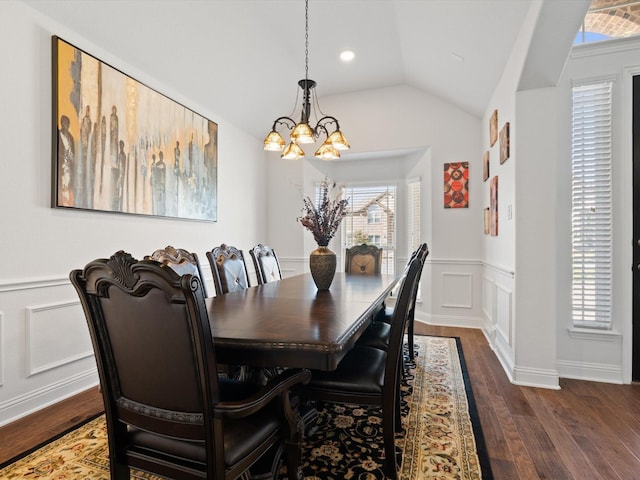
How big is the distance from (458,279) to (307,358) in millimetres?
3903

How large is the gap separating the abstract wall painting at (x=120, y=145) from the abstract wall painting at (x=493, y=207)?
319 cm

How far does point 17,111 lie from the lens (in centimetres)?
228

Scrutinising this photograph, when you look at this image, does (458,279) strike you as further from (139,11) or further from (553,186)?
(139,11)

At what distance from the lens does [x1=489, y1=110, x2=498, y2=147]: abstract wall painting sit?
3590 millimetres

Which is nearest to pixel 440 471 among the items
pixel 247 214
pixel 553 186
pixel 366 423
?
pixel 366 423

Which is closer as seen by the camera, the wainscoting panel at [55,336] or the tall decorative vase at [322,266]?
the wainscoting panel at [55,336]

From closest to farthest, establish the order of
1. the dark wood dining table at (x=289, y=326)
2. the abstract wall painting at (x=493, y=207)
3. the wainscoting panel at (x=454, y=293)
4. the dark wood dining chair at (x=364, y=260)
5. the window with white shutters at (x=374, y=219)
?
the dark wood dining table at (x=289, y=326) < the abstract wall painting at (x=493, y=207) < the dark wood dining chair at (x=364, y=260) < the wainscoting panel at (x=454, y=293) < the window with white shutters at (x=374, y=219)

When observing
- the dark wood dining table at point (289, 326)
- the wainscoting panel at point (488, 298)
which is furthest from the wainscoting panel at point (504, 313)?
the dark wood dining table at point (289, 326)

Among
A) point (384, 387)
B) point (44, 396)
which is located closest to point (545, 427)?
point (384, 387)

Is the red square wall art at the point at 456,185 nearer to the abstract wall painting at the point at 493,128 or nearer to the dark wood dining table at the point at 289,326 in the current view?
the abstract wall painting at the point at 493,128

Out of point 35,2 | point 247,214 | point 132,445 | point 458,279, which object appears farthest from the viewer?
point 247,214

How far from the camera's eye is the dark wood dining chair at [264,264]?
3.09 meters

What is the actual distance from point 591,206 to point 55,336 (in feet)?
13.8

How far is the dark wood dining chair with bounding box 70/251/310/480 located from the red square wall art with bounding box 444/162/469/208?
395cm
